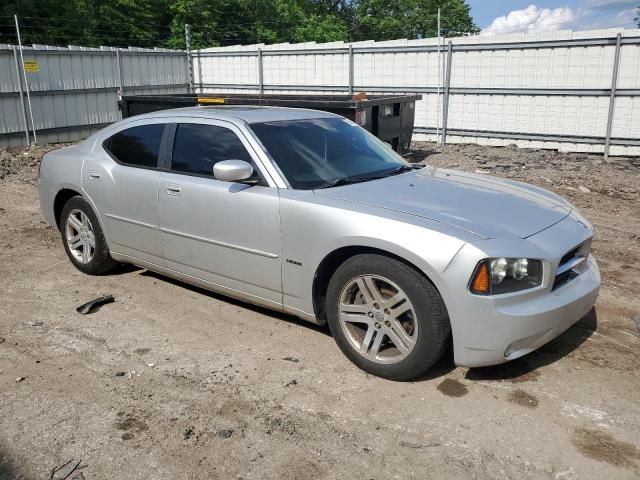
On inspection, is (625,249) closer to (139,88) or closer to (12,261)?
(12,261)

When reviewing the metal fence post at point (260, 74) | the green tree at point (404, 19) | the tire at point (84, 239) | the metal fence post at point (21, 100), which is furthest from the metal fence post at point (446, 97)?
the green tree at point (404, 19)

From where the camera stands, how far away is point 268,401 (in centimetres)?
347

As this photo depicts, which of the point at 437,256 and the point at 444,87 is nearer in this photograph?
the point at 437,256

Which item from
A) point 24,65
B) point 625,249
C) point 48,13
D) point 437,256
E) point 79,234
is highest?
point 48,13

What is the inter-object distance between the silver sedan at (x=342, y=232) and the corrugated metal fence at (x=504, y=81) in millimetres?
9743

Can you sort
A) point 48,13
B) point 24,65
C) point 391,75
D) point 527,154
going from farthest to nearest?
point 48,13 < point 391,75 < point 24,65 < point 527,154

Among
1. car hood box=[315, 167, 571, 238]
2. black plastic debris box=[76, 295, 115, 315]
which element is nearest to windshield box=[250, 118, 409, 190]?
car hood box=[315, 167, 571, 238]

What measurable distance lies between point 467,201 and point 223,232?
171 cm

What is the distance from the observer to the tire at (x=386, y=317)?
11.0ft

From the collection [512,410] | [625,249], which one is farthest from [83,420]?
[625,249]

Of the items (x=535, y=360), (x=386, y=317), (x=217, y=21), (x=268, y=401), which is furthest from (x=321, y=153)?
(x=217, y=21)

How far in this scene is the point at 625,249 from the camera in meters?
6.39

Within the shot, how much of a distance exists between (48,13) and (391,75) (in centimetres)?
1792

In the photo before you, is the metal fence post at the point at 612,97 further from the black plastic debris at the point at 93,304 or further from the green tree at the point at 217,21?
the green tree at the point at 217,21
